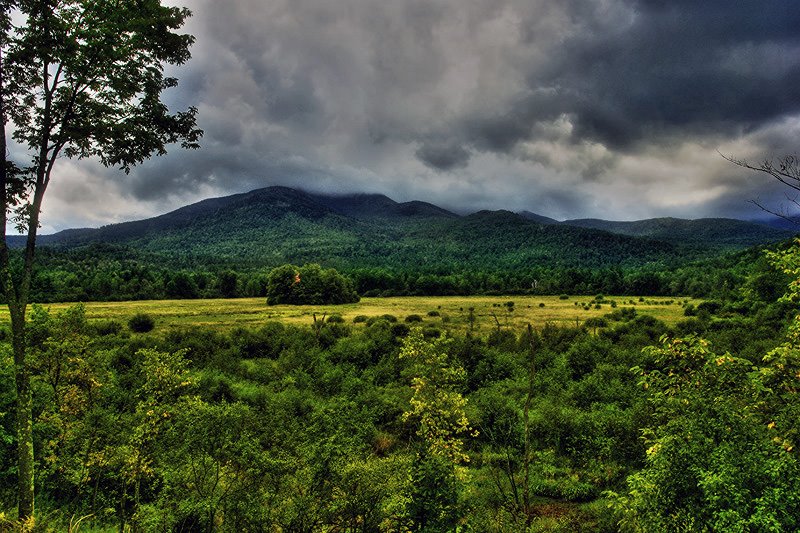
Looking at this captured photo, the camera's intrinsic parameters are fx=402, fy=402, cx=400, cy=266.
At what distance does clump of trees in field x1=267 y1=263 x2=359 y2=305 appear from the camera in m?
97.5

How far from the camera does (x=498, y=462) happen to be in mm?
22484

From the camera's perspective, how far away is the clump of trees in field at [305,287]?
320ft

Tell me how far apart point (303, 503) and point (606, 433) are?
18.7 m

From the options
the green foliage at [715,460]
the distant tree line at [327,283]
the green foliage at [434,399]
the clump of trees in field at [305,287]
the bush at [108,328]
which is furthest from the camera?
the distant tree line at [327,283]

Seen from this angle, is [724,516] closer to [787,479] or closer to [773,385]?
[787,479]

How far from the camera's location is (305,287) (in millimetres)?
98250

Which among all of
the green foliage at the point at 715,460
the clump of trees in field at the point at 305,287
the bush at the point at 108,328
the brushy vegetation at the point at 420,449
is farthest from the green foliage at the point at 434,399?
the clump of trees in field at the point at 305,287

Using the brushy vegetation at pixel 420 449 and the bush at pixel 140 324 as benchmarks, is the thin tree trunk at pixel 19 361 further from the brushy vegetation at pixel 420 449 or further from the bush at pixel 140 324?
the bush at pixel 140 324

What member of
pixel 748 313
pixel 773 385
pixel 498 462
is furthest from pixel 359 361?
pixel 748 313

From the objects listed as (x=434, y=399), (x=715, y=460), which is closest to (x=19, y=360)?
(x=434, y=399)

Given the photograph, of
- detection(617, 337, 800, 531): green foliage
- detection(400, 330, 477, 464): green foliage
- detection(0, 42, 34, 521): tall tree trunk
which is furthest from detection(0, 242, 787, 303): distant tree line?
detection(617, 337, 800, 531): green foliage

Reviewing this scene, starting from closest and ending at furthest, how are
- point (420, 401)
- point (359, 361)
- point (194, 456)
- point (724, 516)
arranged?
point (724, 516) < point (194, 456) < point (420, 401) < point (359, 361)

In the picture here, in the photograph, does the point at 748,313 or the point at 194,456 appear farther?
the point at 748,313

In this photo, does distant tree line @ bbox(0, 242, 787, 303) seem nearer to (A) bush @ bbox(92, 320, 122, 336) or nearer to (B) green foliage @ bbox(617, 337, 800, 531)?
(A) bush @ bbox(92, 320, 122, 336)
